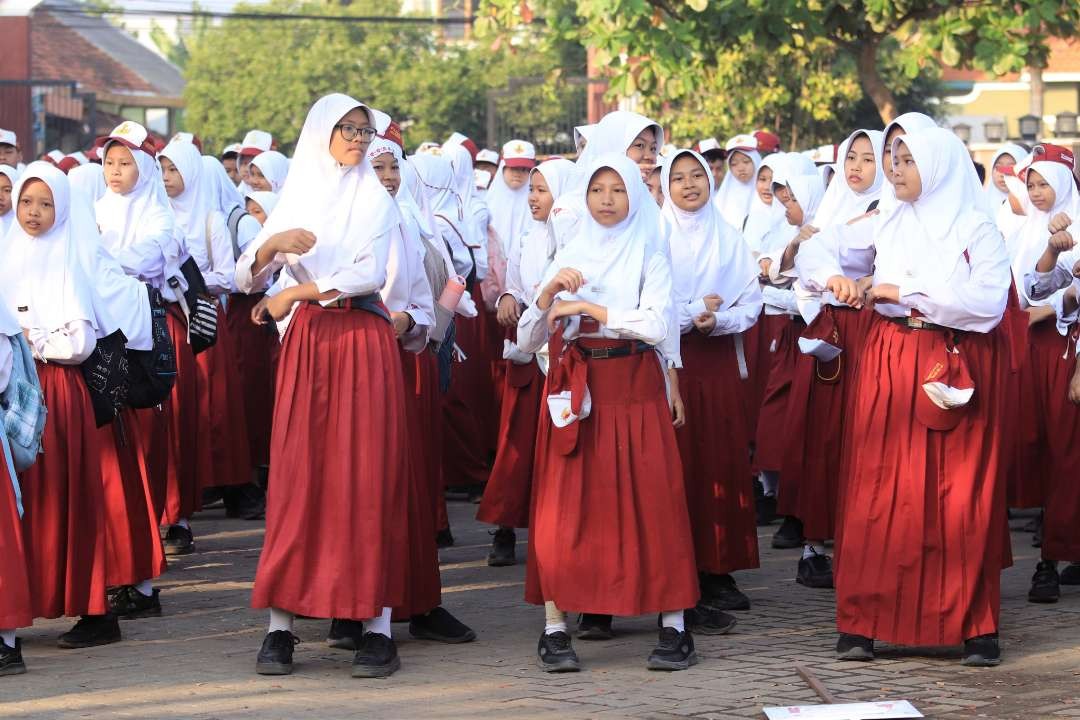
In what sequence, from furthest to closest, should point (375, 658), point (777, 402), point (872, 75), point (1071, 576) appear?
point (872, 75), point (777, 402), point (1071, 576), point (375, 658)

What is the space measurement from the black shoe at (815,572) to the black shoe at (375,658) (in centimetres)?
262

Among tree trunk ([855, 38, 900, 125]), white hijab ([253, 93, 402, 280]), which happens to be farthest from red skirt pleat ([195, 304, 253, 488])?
tree trunk ([855, 38, 900, 125])

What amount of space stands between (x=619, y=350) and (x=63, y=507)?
2.40 metres

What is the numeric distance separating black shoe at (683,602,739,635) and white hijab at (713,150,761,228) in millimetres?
5833

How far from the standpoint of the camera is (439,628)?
25.0ft

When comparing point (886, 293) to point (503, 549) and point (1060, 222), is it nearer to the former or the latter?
point (1060, 222)

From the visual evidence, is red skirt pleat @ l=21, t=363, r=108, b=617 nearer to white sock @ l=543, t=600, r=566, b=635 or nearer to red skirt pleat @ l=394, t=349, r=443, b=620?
red skirt pleat @ l=394, t=349, r=443, b=620

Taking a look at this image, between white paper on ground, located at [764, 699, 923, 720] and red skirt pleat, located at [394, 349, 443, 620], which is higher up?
red skirt pleat, located at [394, 349, 443, 620]

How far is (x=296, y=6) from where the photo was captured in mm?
55562

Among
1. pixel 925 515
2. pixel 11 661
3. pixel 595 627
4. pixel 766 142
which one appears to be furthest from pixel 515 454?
pixel 766 142

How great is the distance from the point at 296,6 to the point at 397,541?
50.2 meters

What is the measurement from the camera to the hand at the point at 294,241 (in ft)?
22.4

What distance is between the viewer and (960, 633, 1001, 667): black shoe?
711 cm

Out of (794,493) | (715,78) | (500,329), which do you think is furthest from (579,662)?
(715,78)
